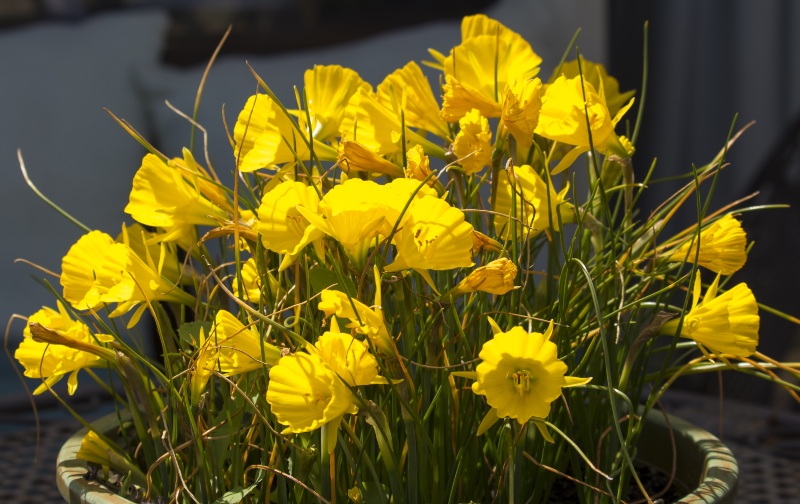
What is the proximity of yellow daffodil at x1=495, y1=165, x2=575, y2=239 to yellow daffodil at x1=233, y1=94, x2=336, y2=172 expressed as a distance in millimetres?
102

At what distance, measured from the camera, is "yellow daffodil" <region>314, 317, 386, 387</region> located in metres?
0.47

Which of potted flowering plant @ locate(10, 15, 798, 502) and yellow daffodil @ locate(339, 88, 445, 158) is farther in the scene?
yellow daffodil @ locate(339, 88, 445, 158)

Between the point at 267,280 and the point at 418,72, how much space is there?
0.51 ft

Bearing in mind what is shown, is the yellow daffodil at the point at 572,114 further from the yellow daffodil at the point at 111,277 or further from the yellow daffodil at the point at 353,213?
the yellow daffodil at the point at 111,277

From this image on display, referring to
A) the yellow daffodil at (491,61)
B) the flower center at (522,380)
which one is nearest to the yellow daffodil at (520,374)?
the flower center at (522,380)

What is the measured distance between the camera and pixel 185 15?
1.70m

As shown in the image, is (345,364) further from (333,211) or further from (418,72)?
(418,72)

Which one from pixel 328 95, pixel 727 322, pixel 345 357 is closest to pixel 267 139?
pixel 328 95

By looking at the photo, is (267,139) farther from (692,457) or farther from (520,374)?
(692,457)

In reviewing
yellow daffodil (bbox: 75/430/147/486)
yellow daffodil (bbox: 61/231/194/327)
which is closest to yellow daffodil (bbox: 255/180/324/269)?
yellow daffodil (bbox: 61/231/194/327)

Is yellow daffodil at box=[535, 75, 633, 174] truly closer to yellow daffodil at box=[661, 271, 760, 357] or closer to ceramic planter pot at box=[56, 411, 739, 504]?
yellow daffodil at box=[661, 271, 760, 357]

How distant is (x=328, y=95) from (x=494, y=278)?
20 centimetres

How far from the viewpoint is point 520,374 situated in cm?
47

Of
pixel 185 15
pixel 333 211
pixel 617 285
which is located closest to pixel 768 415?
pixel 617 285
